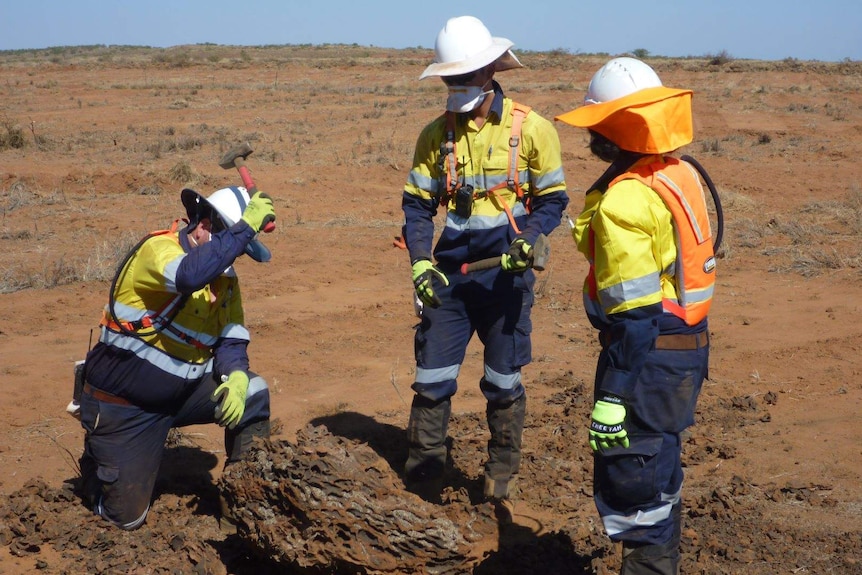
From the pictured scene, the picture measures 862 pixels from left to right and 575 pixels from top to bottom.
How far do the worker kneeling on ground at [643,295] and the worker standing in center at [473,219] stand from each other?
3.21 ft

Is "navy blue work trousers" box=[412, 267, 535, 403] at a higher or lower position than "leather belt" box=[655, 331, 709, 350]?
lower

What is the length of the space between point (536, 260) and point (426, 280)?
22.2 inches

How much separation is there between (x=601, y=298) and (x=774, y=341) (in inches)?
179

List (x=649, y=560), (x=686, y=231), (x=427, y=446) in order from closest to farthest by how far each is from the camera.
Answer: (x=686, y=231)
(x=649, y=560)
(x=427, y=446)

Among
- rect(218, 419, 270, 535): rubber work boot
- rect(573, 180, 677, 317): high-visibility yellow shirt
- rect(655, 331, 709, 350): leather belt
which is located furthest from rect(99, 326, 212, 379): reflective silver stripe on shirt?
rect(655, 331, 709, 350): leather belt

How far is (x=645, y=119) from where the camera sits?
Result: 295cm

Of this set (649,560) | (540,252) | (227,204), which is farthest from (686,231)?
(227,204)

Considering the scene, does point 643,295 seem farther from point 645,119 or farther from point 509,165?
point 509,165

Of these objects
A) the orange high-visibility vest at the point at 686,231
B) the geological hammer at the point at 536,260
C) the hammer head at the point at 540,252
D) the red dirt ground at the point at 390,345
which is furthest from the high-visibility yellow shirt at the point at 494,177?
the red dirt ground at the point at 390,345

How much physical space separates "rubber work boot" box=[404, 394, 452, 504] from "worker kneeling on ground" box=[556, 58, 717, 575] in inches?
50.4

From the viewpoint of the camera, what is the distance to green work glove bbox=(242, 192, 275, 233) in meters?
3.94

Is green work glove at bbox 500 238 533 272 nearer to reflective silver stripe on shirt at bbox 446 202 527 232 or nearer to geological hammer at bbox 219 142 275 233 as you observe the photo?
reflective silver stripe on shirt at bbox 446 202 527 232

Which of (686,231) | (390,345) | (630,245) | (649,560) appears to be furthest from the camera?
(390,345)

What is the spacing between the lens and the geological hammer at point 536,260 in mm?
3834
